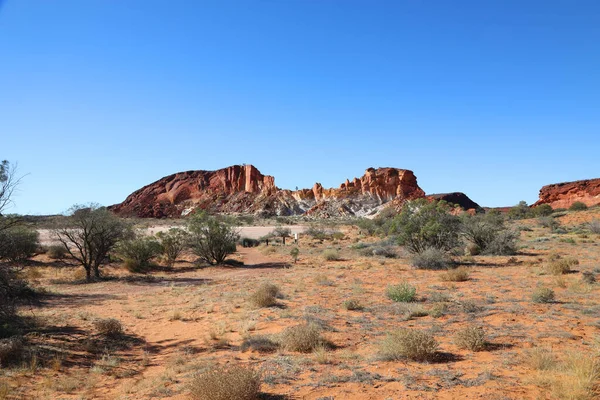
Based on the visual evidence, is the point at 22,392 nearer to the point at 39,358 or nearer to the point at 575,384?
the point at 39,358

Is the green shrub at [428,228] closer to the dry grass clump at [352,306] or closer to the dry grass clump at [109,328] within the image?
the dry grass clump at [352,306]

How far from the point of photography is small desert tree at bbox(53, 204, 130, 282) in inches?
733

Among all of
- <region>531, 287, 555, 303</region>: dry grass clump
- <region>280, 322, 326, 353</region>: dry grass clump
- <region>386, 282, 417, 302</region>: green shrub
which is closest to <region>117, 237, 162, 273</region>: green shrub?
<region>386, 282, 417, 302</region>: green shrub

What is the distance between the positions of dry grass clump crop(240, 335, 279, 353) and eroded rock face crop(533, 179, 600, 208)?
265 ft

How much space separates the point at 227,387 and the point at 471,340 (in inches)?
184

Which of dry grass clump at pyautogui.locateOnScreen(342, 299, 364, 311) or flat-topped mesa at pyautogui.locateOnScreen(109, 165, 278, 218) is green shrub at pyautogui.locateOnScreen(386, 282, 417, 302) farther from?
flat-topped mesa at pyautogui.locateOnScreen(109, 165, 278, 218)

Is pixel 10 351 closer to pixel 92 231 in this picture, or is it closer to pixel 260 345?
pixel 260 345

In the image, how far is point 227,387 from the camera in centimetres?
514

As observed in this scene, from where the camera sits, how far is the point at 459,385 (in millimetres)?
5496

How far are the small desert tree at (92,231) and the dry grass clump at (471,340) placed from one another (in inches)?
681

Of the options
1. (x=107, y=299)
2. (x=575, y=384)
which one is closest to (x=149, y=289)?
(x=107, y=299)

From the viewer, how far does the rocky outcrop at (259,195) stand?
97875 mm

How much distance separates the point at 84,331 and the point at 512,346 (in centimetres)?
996

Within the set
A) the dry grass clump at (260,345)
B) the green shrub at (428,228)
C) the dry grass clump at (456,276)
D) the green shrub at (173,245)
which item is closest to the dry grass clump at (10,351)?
the dry grass clump at (260,345)
